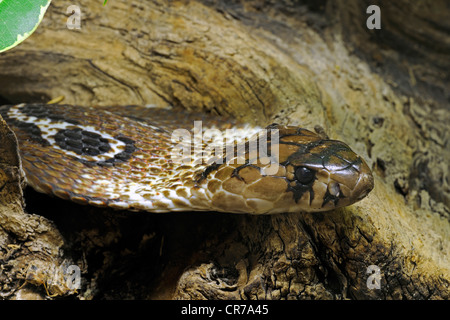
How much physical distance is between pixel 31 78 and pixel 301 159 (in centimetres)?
217

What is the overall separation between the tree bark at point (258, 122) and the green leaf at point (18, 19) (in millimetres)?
405

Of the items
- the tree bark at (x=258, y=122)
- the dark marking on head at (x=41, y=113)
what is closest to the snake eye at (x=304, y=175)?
the tree bark at (x=258, y=122)

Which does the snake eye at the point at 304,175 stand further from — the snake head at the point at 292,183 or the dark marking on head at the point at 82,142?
the dark marking on head at the point at 82,142

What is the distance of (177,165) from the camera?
7.75 ft

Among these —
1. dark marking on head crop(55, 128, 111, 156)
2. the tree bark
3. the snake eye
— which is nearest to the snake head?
the snake eye

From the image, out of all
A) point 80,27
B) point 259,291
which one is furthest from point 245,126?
point 80,27

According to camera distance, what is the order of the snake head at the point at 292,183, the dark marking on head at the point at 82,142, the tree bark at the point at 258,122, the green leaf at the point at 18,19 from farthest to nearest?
the dark marking on head at the point at 82,142 < the tree bark at the point at 258,122 < the snake head at the point at 292,183 < the green leaf at the point at 18,19

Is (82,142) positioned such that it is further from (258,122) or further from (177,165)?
(258,122)

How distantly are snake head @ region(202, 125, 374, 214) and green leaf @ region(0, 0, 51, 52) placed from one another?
97 centimetres

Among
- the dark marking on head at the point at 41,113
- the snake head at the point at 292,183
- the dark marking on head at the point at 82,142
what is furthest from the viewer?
the dark marking on head at the point at 41,113

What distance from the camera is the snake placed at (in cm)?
205

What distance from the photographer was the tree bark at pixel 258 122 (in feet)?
7.39

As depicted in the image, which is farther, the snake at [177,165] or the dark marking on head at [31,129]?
the dark marking on head at [31,129]

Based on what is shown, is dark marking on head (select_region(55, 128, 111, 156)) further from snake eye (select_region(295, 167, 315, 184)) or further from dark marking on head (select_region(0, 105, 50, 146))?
snake eye (select_region(295, 167, 315, 184))
